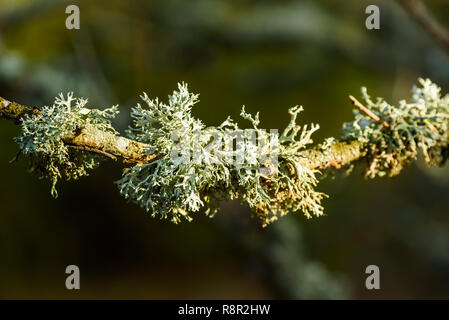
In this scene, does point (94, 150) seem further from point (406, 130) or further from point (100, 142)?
point (406, 130)

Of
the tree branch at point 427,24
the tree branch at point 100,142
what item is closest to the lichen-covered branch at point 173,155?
the tree branch at point 100,142

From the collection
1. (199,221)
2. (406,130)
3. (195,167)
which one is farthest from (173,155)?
(199,221)

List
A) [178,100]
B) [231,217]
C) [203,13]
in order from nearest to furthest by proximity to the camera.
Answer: [178,100], [231,217], [203,13]

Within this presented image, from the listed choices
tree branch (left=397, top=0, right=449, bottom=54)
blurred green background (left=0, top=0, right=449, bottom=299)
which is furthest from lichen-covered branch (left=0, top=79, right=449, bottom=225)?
blurred green background (left=0, top=0, right=449, bottom=299)

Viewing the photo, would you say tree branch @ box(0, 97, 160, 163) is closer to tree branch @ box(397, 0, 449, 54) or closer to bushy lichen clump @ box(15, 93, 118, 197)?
bushy lichen clump @ box(15, 93, 118, 197)

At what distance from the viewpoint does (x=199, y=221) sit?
2.16 meters

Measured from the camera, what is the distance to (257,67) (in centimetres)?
243

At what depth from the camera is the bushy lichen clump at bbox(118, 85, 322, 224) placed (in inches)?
16.9

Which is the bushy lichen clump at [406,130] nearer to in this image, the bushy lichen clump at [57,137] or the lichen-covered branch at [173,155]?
the lichen-covered branch at [173,155]

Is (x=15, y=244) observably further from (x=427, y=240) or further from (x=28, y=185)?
(x=427, y=240)

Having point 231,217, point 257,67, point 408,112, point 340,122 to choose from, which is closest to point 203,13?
point 257,67

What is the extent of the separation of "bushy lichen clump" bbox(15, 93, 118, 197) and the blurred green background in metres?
1.77
